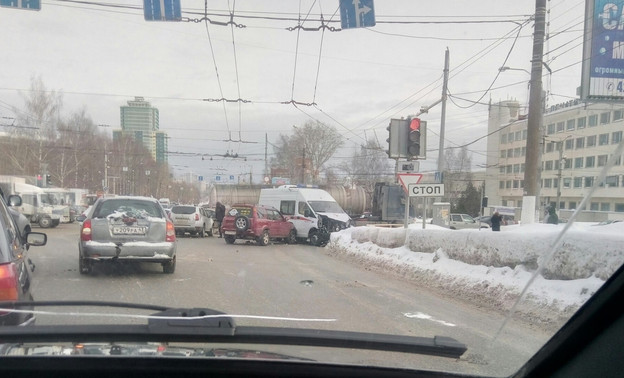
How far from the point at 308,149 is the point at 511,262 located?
27.0 meters

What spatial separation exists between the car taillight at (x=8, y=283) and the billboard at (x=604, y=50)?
4.42 m

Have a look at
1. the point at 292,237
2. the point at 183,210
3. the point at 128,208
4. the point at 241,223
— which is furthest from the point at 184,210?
the point at 128,208

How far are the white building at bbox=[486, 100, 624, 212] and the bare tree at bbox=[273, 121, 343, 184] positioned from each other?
1546cm

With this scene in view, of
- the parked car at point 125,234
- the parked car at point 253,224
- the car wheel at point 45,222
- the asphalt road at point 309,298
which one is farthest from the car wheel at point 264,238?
the car wheel at point 45,222

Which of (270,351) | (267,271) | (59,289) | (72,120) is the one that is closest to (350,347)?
(270,351)

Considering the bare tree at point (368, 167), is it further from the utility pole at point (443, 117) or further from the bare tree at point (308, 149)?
the utility pole at point (443, 117)

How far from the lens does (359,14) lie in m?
8.74

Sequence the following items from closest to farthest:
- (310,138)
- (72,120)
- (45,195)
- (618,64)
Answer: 1. (618,64)
2. (72,120)
3. (45,195)
4. (310,138)

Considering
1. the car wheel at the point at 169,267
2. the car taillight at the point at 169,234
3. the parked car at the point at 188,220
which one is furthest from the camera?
the parked car at the point at 188,220

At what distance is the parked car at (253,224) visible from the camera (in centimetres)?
1964

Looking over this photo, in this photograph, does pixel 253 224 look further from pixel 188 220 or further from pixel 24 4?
pixel 24 4

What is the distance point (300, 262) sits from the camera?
1417cm

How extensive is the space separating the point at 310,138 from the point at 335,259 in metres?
16.9

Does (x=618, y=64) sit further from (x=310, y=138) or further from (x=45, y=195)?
(x=45, y=195)
